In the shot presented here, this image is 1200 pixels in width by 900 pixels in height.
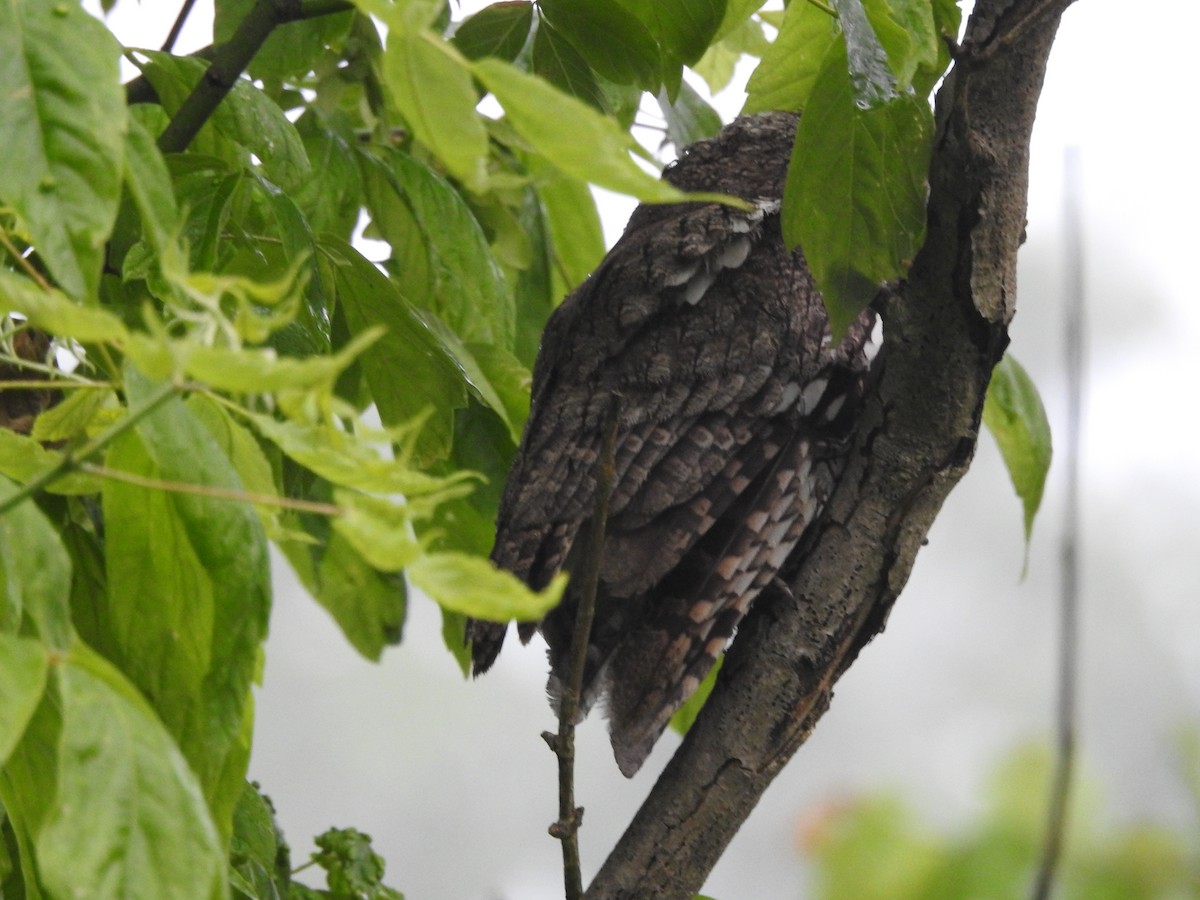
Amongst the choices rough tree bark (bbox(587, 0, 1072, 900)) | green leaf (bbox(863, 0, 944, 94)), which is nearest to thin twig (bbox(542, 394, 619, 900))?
rough tree bark (bbox(587, 0, 1072, 900))

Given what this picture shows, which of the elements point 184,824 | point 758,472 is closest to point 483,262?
point 758,472

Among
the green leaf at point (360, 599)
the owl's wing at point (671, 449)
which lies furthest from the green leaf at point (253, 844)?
the green leaf at point (360, 599)

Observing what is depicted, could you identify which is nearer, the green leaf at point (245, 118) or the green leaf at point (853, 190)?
the green leaf at point (853, 190)

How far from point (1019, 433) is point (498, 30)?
0.58m

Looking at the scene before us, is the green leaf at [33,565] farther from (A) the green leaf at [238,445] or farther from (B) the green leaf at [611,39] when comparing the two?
(B) the green leaf at [611,39]

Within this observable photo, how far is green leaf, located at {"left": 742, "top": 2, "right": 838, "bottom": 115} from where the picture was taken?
38.8 inches

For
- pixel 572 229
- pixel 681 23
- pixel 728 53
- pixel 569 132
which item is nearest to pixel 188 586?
pixel 569 132

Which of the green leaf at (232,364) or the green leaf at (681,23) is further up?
the green leaf at (681,23)

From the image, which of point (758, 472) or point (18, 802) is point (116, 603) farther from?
point (758, 472)

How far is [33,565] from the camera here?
1.61 feet

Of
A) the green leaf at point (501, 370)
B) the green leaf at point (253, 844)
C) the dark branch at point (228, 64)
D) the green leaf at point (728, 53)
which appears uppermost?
the green leaf at point (728, 53)

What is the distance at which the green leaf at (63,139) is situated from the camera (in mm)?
458

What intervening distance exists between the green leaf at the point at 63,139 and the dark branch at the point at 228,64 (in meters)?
0.39

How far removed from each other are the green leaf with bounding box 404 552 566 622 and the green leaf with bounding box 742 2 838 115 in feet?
2.22
